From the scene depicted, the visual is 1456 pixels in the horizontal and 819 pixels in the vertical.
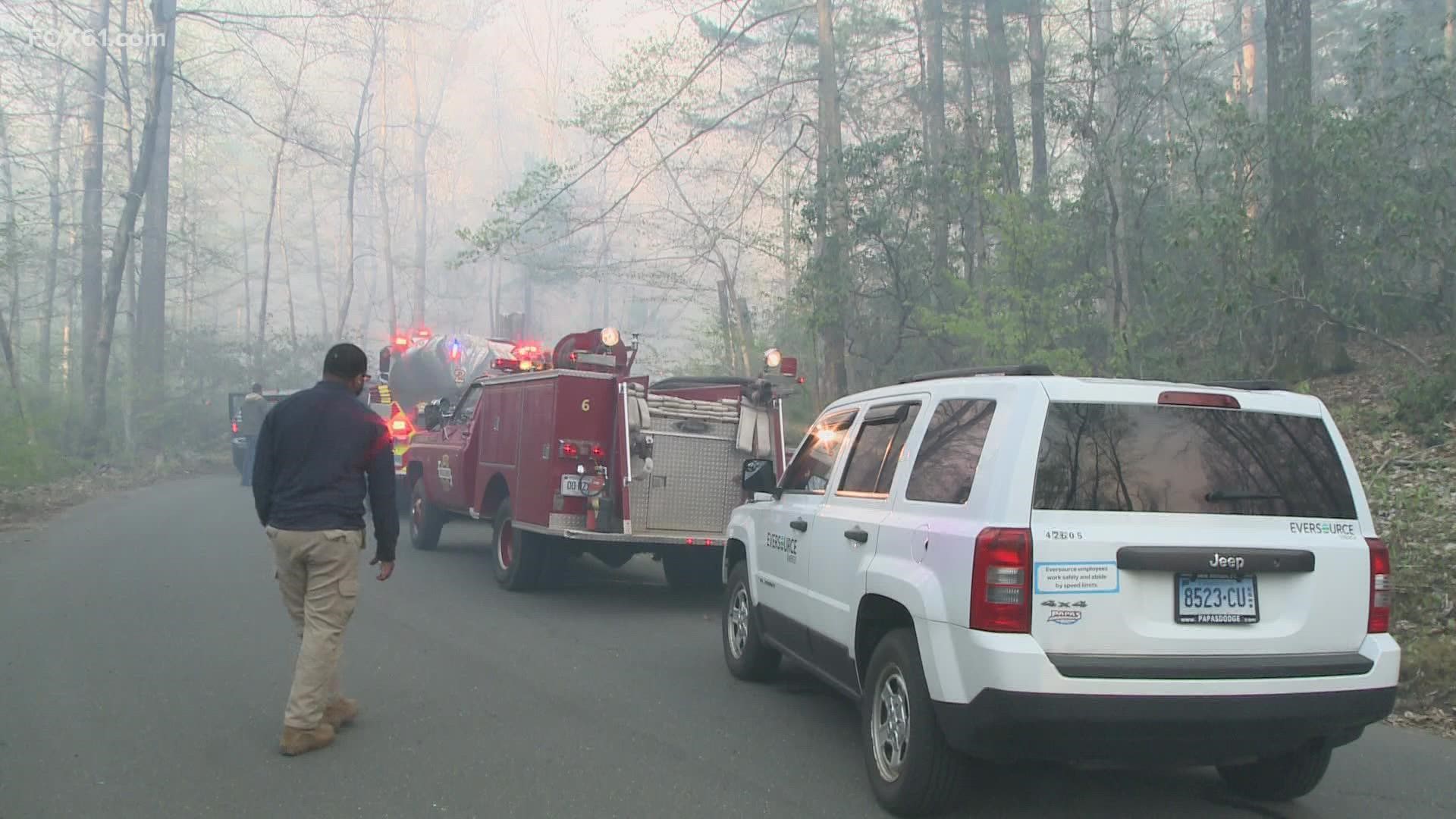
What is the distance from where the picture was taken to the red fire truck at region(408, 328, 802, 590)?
9.80 m

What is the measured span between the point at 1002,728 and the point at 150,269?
34.8 metres

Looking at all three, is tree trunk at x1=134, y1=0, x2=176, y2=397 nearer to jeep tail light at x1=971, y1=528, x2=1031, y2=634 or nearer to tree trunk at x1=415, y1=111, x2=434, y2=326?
tree trunk at x1=415, y1=111, x2=434, y2=326

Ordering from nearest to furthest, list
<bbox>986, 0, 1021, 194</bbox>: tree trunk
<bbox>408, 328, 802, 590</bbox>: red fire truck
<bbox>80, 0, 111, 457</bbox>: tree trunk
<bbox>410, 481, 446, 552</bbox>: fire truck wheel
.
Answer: <bbox>408, 328, 802, 590</bbox>: red fire truck, <bbox>410, 481, 446, 552</bbox>: fire truck wheel, <bbox>986, 0, 1021, 194</bbox>: tree trunk, <bbox>80, 0, 111, 457</bbox>: tree trunk

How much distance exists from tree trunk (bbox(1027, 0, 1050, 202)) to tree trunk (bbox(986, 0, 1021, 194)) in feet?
1.26

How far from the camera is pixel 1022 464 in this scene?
4.28 m

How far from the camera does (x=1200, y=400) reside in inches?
179

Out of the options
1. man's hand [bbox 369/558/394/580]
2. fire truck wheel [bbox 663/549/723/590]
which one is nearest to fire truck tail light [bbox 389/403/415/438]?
fire truck wheel [bbox 663/549/723/590]

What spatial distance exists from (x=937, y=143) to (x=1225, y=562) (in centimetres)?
2115

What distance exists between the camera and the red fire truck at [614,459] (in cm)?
980

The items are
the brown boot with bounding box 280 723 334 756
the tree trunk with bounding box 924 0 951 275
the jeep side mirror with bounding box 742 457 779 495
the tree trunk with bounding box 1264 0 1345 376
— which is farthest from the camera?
the tree trunk with bounding box 924 0 951 275

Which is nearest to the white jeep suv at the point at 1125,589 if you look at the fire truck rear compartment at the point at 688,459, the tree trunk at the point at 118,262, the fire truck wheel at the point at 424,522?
the fire truck rear compartment at the point at 688,459

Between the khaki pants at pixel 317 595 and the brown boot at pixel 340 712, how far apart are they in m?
0.14

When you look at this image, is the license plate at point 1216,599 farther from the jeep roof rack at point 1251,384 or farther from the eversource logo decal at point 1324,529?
the jeep roof rack at point 1251,384

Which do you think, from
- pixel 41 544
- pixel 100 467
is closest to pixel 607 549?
pixel 41 544
